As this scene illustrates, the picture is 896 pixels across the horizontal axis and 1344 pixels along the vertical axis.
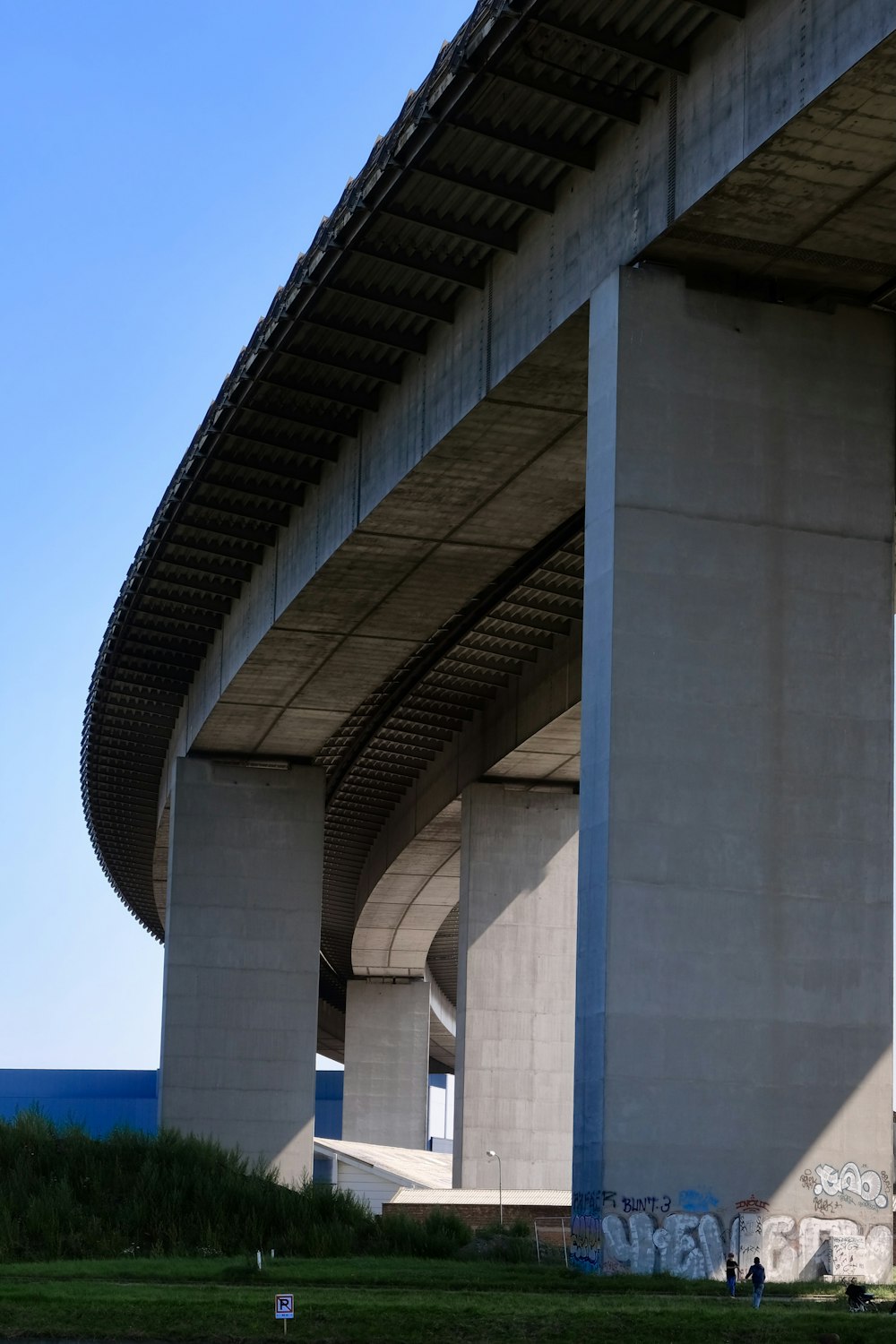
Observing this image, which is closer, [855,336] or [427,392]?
[855,336]

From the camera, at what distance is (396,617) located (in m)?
39.8

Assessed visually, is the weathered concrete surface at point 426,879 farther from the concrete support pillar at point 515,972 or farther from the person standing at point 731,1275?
the person standing at point 731,1275

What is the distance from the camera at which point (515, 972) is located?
54781mm

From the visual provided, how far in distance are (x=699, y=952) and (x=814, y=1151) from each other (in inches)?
106

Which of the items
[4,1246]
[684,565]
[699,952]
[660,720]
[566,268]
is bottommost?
[4,1246]

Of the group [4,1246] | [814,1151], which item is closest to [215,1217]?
[4,1246]

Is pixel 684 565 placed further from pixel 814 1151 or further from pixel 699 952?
pixel 814 1151

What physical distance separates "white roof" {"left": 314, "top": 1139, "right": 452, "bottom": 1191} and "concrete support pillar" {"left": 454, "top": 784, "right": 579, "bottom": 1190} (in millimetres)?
7334

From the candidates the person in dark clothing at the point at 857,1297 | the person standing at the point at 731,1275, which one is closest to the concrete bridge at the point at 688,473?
the person standing at the point at 731,1275

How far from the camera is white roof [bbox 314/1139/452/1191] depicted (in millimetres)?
63688

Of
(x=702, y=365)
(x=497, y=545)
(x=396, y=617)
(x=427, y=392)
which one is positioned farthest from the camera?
(x=396, y=617)

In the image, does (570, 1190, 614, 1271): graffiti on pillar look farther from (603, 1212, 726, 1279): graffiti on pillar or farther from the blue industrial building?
the blue industrial building

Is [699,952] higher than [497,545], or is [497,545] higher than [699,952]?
[497,545]

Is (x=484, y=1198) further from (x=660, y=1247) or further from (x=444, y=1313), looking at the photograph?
(x=444, y=1313)
